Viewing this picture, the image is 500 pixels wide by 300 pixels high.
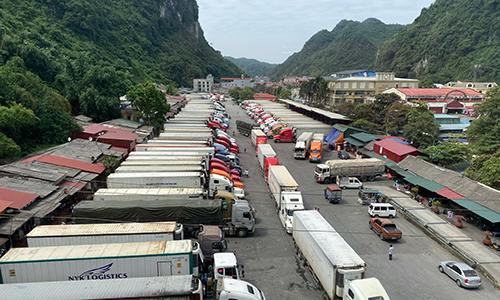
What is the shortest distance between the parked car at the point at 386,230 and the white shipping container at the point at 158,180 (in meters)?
11.8

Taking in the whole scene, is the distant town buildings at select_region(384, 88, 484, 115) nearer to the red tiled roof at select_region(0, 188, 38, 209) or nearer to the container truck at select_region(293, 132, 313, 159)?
the container truck at select_region(293, 132, 313, 159)

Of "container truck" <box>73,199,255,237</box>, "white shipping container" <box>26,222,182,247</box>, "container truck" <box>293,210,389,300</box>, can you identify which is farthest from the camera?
"container truck" <box>73,199,255,237</box>

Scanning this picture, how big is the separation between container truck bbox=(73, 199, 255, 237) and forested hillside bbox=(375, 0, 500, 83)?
101221 millimetres

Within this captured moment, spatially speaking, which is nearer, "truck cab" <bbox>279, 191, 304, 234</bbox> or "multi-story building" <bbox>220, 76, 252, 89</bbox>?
"truck cab" <bbox>279, 191, 304, 234</bbox>

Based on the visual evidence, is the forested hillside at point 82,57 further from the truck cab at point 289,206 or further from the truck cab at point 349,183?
the truck cab at point 349,183

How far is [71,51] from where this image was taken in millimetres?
71562

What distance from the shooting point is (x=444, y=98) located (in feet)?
210

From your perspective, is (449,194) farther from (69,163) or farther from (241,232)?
(69,163)

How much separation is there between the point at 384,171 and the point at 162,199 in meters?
21.6

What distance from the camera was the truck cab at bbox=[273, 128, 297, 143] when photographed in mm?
44366

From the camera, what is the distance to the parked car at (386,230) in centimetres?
1762

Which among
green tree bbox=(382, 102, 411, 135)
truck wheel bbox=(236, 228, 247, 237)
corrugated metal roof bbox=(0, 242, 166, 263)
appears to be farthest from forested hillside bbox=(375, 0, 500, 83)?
corrugated metal roof bbox=(0, 242, 166, 263)

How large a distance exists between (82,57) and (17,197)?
3726 cm

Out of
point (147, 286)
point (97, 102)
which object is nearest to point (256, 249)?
point (147, 286)
